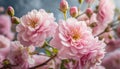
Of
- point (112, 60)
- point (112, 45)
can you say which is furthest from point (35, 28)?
point (112, 60)

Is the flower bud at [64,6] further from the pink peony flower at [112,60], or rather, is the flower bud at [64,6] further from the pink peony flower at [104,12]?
the pink peony flower at [112,60]

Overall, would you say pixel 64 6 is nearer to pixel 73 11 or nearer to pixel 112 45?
pixel 73 11

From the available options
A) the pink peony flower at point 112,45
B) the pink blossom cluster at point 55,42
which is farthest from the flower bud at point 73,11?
the pink peony flower at point 112,45

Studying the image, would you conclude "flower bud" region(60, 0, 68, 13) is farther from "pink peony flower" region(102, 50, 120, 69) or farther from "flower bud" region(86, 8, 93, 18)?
"pink peony flower" region(102, 50, 120, 69)

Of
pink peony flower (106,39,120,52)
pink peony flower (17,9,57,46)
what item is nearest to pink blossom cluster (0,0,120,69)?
pink peony flower (17,9,57,46)

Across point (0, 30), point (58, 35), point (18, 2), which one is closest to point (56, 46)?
point (58, 35)

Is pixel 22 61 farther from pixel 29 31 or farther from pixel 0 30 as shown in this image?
pixel 0 30
